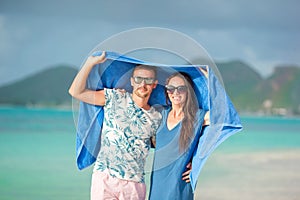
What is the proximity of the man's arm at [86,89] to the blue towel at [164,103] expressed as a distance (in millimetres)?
29

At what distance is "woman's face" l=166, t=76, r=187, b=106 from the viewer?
2980 mm

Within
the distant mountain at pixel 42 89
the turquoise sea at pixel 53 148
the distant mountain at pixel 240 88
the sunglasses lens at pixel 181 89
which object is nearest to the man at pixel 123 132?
the sunglasses lens at pixel 181 89

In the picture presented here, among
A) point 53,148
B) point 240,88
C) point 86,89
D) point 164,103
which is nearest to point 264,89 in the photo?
point 240,88

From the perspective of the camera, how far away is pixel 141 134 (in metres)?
2.95

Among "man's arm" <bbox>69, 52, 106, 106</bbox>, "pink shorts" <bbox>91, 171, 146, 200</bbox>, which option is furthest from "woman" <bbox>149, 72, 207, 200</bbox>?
"man's arm" <bbox>69, 52, 106, 106</bbox>

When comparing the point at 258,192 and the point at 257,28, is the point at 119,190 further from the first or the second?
the point at 257,28

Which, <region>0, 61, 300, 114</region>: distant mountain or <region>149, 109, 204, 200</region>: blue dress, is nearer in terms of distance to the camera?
<region>149, 109, 204, 200</region>: blue dress

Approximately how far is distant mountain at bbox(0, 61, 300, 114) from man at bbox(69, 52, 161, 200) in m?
13.1

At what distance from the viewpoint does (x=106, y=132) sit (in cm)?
296

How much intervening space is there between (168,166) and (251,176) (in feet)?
16.0

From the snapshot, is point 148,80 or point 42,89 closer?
point 148,80

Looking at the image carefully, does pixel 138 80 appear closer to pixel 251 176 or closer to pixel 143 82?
pixel 143 82

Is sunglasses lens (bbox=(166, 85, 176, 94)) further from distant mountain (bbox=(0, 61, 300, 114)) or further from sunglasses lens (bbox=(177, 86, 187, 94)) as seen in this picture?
distant mountain (bbox=(0, 61, 300, 114))

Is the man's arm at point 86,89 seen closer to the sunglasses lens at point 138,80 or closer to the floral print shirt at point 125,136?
the floral print shirt at point 125,136
